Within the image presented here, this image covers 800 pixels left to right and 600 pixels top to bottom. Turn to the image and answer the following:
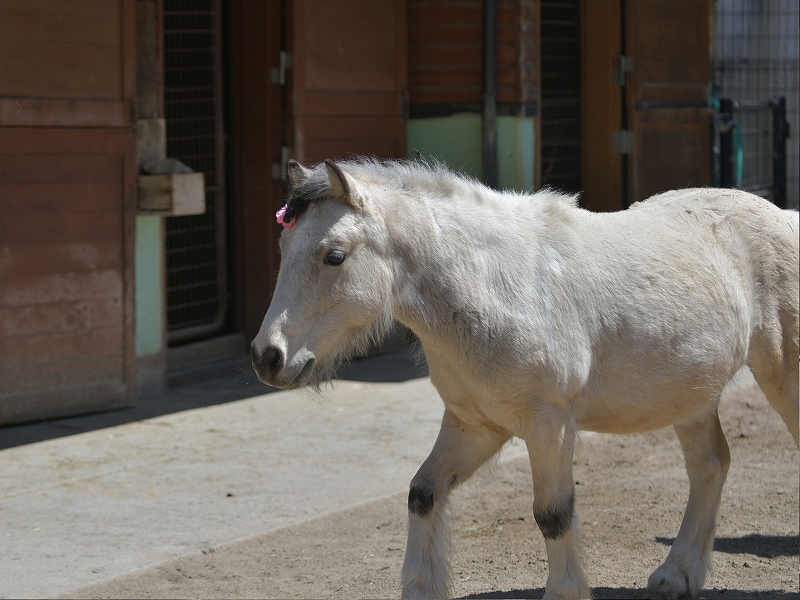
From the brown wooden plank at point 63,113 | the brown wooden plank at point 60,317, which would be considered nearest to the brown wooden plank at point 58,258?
the brown wooden plank at point 60,317

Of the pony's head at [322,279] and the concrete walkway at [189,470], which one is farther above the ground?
the pony's head at [322,279]

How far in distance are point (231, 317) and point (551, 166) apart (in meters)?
3.30

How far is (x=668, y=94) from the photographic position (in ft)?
30.7

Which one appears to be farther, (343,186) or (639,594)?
(639,594)

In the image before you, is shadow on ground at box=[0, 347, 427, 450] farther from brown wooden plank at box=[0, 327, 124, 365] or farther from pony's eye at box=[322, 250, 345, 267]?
pony's eye at box=[322, 250, 345, 267]

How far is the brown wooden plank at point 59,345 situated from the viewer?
6.02m

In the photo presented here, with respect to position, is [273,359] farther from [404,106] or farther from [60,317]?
[404,106]

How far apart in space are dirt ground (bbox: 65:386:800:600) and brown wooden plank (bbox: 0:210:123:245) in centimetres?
255

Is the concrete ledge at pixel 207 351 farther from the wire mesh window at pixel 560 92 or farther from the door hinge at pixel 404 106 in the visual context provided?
the wire mesh window at pixel 560 92

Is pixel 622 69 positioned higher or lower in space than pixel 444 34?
lower

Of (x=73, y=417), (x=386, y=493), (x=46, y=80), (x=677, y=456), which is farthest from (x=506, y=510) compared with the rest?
(x=46, y=80)

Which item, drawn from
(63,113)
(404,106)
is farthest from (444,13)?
(63,113)

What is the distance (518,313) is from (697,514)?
1306 millimetres

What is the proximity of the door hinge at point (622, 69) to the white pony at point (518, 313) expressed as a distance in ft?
18.3
